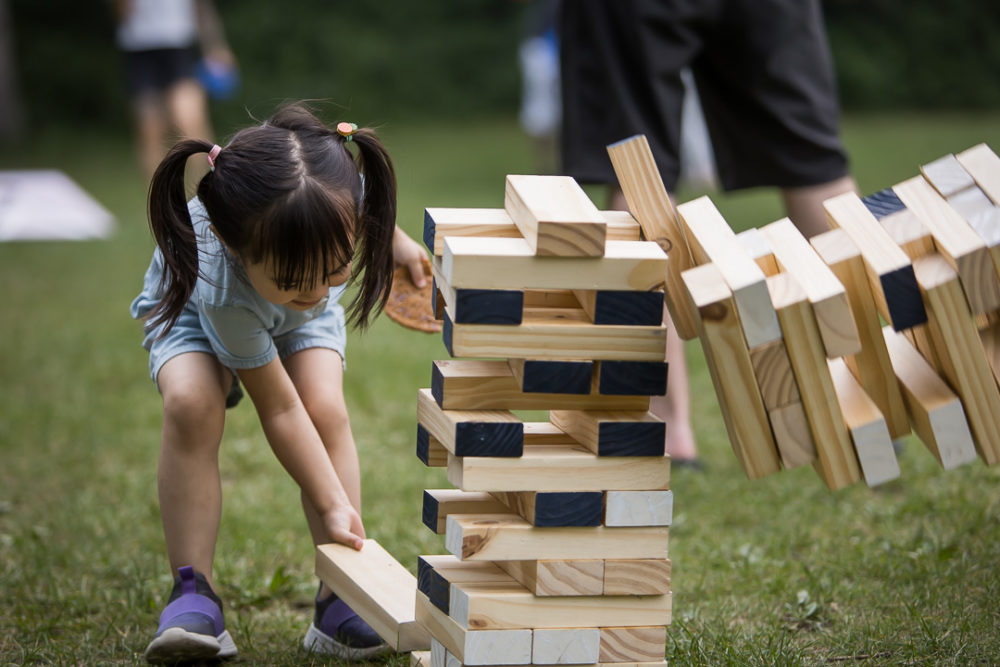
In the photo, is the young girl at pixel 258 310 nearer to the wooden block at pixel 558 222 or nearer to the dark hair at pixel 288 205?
the dark hair at pixel 288 205

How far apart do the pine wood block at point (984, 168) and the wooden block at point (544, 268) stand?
0.45m

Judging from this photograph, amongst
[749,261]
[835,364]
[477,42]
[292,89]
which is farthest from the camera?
[477,42]

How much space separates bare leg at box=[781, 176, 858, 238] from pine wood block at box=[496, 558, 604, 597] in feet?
4.77

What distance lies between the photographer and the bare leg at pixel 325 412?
195 cm

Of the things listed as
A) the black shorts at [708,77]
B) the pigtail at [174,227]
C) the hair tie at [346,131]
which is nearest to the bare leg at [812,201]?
the black shorts at [708,77]

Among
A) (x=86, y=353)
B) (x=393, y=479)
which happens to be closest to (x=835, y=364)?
(x=393, y=479)

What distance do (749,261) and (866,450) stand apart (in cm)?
27

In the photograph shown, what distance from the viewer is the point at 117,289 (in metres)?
4.96

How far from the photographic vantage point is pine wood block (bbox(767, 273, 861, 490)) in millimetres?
1293

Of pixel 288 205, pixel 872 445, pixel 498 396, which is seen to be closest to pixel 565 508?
pixel 498 396

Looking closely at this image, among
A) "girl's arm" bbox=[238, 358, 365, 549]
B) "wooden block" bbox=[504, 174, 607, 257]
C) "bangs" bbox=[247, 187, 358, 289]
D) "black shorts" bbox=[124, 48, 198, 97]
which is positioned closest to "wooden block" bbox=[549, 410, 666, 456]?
"wooden block" bbox=[504, 174, 607, 257]

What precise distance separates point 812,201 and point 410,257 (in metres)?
1.11

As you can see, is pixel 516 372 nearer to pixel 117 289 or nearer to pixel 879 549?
pixel 879 549

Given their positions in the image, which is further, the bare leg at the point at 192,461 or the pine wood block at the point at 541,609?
the bare leg at the point at 192,461
